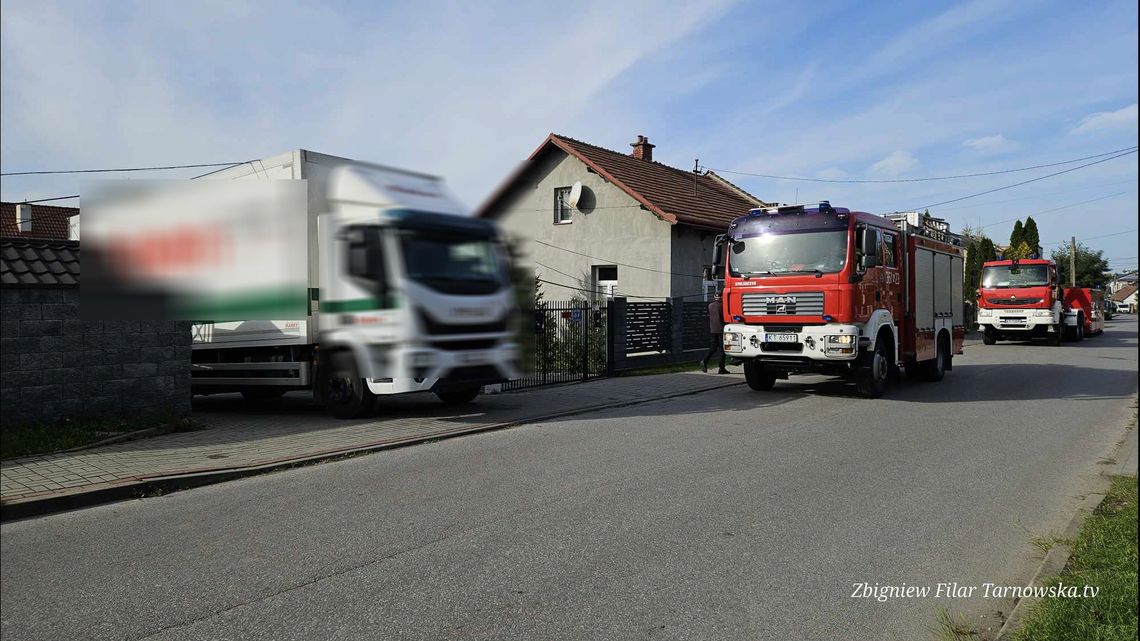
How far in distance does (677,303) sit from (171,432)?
14636mm

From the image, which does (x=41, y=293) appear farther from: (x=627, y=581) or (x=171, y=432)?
(x=627, y=581)

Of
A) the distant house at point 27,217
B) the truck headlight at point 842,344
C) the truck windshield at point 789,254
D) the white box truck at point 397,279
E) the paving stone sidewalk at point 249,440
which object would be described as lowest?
the paving stone sidewalk at point 249,440

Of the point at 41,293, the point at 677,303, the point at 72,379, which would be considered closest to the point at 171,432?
the point at 72,379

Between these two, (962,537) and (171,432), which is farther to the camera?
(171,432)

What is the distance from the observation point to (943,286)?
17.1 meters

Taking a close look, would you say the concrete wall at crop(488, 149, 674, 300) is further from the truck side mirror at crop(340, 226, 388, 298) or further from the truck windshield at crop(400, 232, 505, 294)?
the truck side mirror at crop(340, 226, 388, 298)

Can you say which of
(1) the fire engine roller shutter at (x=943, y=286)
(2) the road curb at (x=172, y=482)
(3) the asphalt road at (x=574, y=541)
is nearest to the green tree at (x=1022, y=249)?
(1) the fire engine roller shutter at (x=943, y=286)

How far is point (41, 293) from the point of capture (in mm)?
8320

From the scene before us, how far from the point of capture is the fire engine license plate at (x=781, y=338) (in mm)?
13070

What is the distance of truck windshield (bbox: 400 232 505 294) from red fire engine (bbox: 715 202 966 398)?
12223 millimetres

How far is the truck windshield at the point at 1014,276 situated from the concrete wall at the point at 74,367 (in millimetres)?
26781

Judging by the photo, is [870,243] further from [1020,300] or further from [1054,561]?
[1020,300]

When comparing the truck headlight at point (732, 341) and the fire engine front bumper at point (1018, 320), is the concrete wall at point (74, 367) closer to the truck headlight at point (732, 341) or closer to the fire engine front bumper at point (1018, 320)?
the truck headlight at point (732, 341)

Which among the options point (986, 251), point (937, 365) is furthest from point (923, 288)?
point (986, 251)
